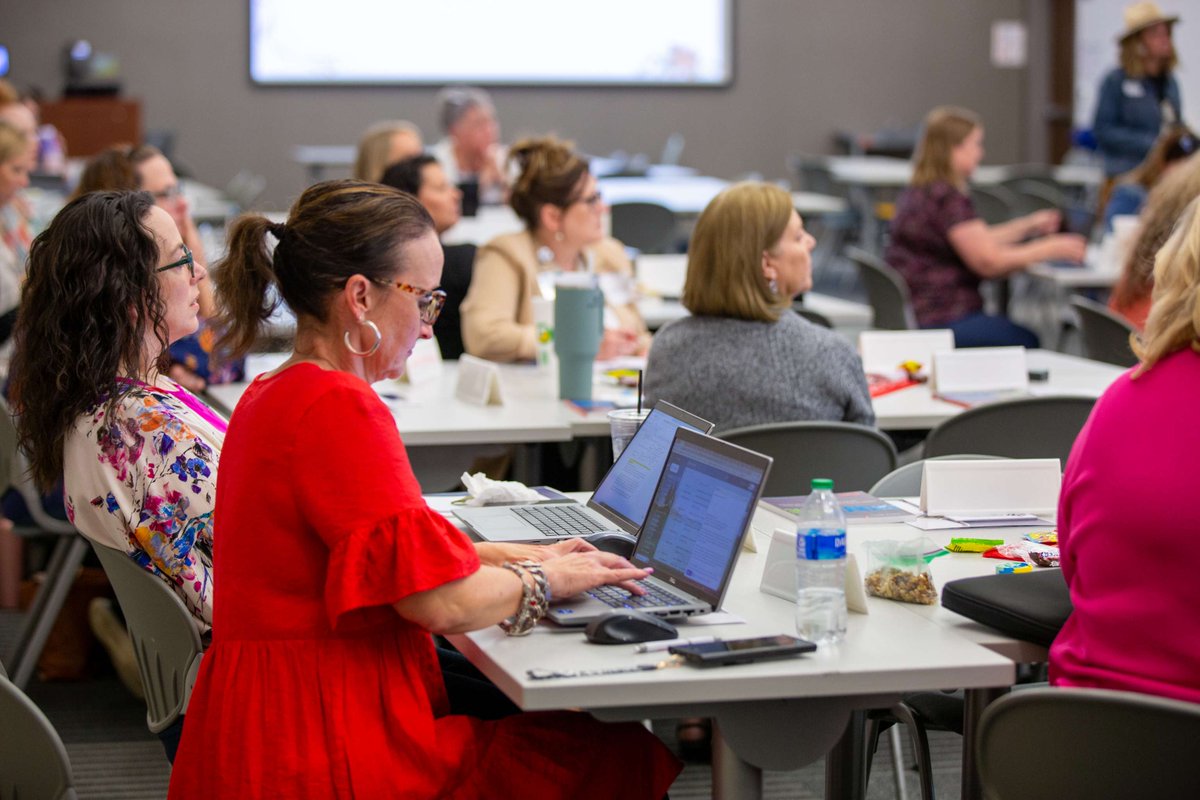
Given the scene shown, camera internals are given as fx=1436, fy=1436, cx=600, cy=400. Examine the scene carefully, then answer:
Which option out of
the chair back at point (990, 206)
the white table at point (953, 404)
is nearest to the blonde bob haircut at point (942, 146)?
the white table at point (953, 404)

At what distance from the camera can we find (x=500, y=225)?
22.7 ft

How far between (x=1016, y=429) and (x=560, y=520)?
1.19 metres

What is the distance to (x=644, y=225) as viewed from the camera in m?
7.31

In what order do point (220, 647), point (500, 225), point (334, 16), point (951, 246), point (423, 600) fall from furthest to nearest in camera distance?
point (334, 16) → point (500, 225) → point (951, 246) → point (220, 647) → point (423, 600)

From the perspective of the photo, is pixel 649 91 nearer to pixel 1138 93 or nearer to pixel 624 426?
pixel 1138 93

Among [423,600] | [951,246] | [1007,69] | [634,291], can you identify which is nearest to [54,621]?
[634,291]

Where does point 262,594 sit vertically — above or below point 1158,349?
below

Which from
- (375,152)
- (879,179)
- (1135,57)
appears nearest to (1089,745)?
(375,152)

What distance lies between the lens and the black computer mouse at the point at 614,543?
2.12 meters

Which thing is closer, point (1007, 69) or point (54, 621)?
point (54, 621)

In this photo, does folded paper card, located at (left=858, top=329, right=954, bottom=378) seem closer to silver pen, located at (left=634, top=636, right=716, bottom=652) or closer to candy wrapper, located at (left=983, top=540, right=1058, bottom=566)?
candy wrapper, located at (left=983, top=540, right=1058, bottom=566)

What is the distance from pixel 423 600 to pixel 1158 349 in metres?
0.89

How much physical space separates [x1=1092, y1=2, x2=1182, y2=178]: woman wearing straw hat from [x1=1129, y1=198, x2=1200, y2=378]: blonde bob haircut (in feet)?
21.3

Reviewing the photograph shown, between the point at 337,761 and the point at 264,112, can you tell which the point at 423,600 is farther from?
the point at 264,112
